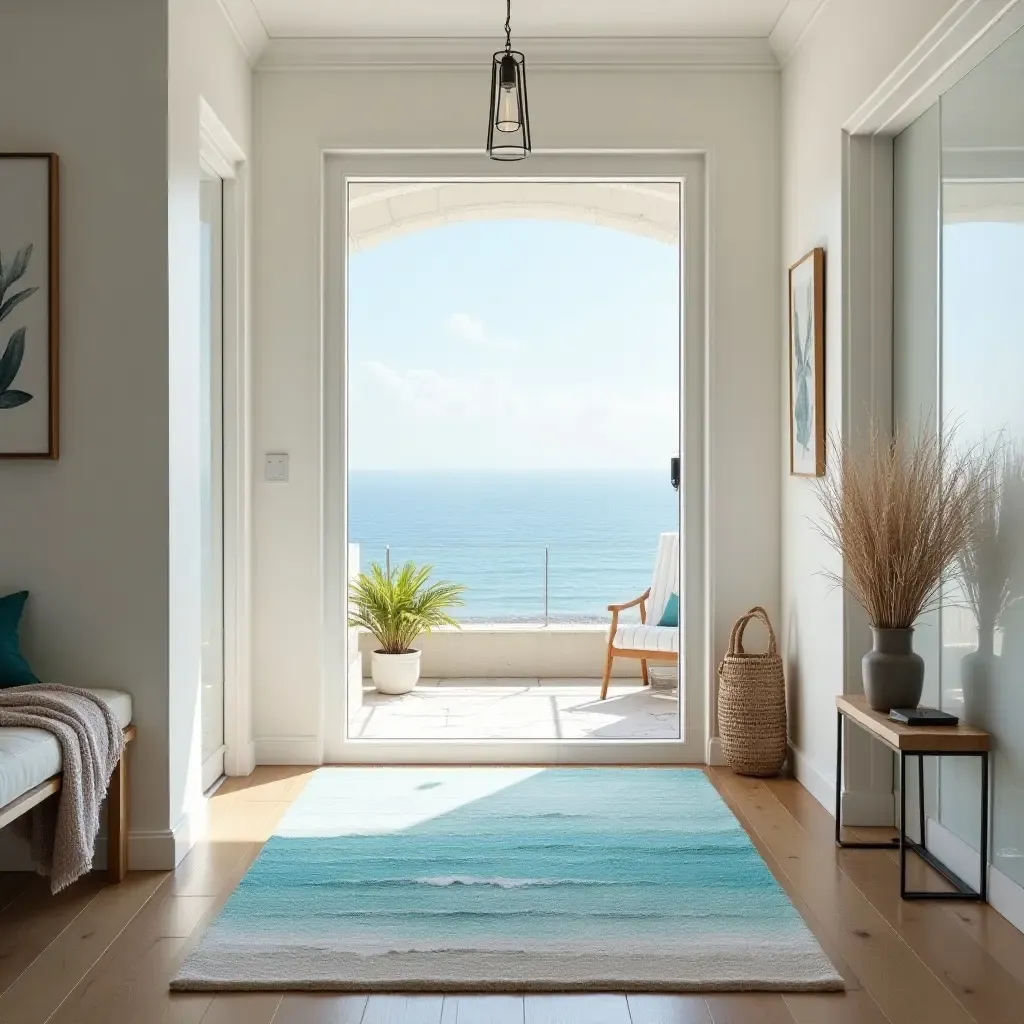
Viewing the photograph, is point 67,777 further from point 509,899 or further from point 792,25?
point 792,25

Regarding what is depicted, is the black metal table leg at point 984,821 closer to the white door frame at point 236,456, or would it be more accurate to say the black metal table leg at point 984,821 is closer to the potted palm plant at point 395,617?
the white door frame at point 236,456

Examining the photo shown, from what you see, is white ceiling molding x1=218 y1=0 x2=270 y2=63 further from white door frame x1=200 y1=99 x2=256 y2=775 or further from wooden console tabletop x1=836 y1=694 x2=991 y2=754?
wooden console tabletop x1=836 y1=694 x2=991 y2=754

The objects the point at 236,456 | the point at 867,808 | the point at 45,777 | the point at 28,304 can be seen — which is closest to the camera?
the point at 45,777

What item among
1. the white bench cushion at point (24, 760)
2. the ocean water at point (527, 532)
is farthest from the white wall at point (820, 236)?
the ocean water at point (527, 532)

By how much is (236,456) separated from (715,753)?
7.25 feet

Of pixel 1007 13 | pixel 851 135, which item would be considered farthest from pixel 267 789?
pixel 1007 13

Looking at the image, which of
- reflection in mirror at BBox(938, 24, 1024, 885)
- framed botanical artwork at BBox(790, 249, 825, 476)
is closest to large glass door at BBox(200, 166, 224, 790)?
framed botanical artwork at BBox(790, 249, 825, 476)

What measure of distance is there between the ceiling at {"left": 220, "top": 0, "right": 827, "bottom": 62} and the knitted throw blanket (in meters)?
2.47

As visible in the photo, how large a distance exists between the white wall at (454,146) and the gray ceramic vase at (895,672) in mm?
1316

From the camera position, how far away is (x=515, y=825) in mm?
3725

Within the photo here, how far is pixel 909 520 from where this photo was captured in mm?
3201

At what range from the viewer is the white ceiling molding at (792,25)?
13.3 ft

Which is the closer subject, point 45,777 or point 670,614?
point 45,777

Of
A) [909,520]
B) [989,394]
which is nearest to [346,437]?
[909,520]
